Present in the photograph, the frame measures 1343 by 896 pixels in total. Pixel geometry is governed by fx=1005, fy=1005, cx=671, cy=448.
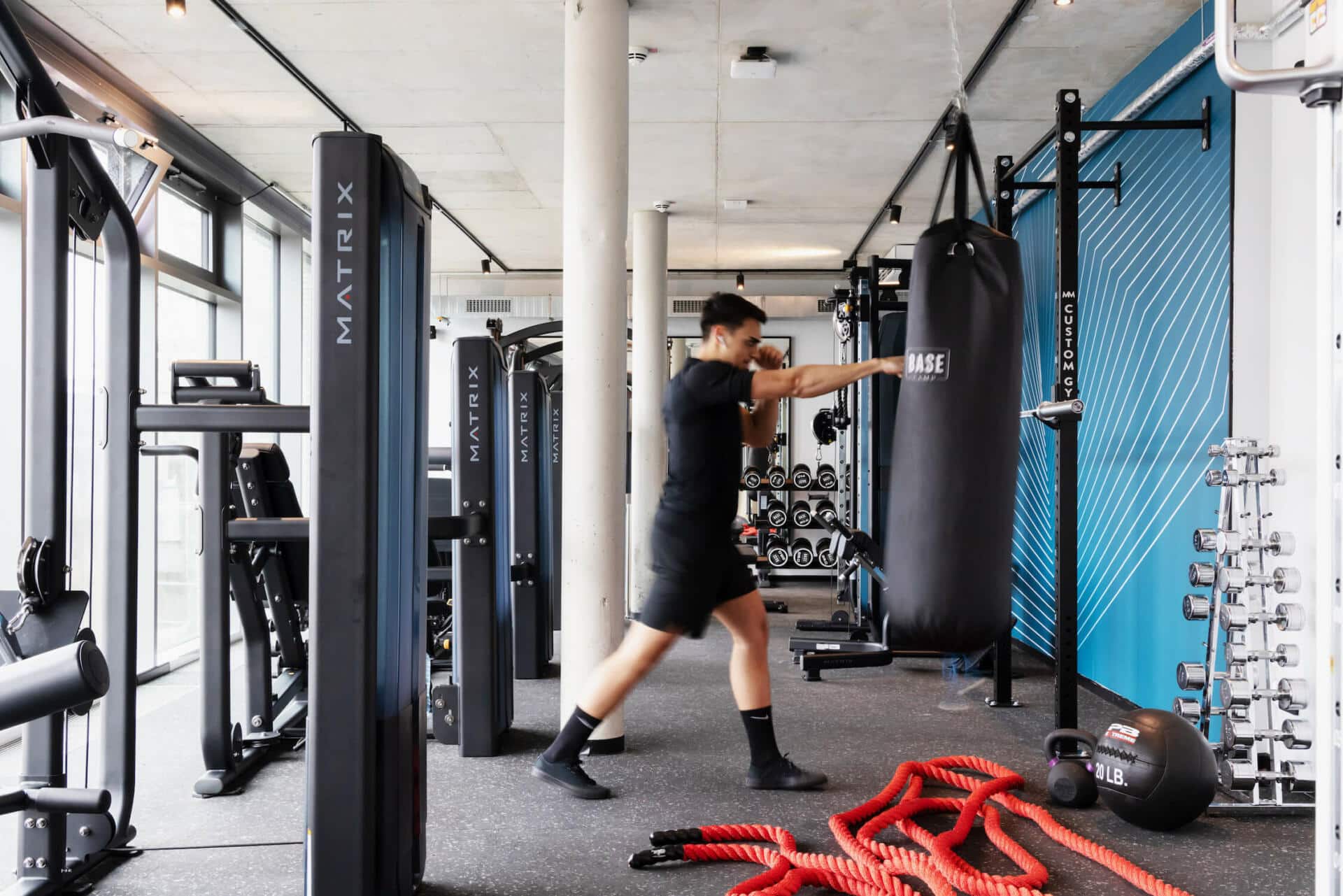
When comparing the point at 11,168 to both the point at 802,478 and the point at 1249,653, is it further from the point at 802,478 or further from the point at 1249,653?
the point at 802,478

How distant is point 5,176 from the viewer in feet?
13.8

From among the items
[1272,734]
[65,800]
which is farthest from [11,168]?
[1272,734]

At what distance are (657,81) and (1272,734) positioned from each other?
401cm

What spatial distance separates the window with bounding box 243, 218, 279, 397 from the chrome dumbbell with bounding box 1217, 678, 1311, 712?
6475 millimetres

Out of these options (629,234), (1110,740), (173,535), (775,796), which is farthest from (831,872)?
(629,234)

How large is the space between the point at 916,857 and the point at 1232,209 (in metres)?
2.82

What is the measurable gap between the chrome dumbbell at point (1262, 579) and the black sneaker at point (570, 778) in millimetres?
2182

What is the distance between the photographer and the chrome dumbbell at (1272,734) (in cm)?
325

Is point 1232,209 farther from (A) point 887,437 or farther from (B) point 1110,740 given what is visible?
(A) point 887,437

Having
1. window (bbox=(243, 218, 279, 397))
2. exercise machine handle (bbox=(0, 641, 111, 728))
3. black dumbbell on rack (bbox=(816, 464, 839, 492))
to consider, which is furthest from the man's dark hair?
black dumbbell on rack (bbox=(816, 464, 839, 492))

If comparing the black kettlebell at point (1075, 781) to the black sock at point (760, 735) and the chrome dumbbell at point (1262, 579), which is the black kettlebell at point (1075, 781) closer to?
the chrome dumbbell at point (1262, 579)

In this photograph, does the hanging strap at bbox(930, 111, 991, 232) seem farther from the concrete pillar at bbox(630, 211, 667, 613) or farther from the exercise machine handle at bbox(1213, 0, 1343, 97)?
the concrete pillar at bbox(630, 211, 667, 613)

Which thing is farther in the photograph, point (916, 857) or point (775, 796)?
point (775, 796)

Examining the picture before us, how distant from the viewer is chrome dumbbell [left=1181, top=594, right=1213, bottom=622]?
3.41 metres
